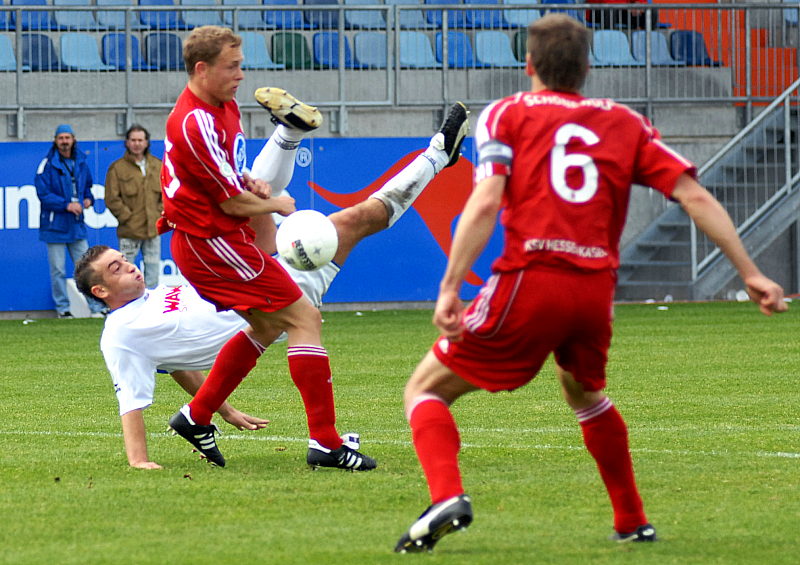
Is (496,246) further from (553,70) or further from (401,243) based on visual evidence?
(553,70)

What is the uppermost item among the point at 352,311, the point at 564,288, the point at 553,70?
the point at 553,70

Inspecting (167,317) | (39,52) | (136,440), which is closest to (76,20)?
(39,52)

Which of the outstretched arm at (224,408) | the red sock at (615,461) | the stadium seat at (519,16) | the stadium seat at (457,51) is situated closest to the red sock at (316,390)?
the outstretched arm at (224,408)

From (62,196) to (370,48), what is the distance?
466 centimetres

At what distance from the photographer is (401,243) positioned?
55.7ft

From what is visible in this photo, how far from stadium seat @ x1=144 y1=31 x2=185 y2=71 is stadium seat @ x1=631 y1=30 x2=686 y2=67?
585 centimetres

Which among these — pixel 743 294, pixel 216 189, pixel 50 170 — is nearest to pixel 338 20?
pixel 50 170

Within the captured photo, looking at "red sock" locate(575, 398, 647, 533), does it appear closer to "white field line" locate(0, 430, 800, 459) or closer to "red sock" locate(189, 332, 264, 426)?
"white field line" locate(0, 430, 800, 459)

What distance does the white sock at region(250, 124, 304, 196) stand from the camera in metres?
6.82

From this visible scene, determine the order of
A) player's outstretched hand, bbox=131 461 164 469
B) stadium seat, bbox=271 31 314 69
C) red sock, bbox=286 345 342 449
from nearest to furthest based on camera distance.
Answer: red sock, bbox=286 345 342 449
player's outstretched hand, bbox=131 461 164 469
stadium seat, bbox=271 31 314 69

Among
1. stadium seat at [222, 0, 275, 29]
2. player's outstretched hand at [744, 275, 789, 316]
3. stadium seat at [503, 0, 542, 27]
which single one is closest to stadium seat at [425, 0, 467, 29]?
stadium seat at [503, 0, 542, 27]

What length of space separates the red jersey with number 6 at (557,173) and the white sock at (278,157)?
2760mm

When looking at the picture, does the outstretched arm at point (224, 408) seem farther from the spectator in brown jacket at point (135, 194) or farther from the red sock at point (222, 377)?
the spectator in brown jacket at point (135, 194)

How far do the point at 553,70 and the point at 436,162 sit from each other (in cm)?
286
